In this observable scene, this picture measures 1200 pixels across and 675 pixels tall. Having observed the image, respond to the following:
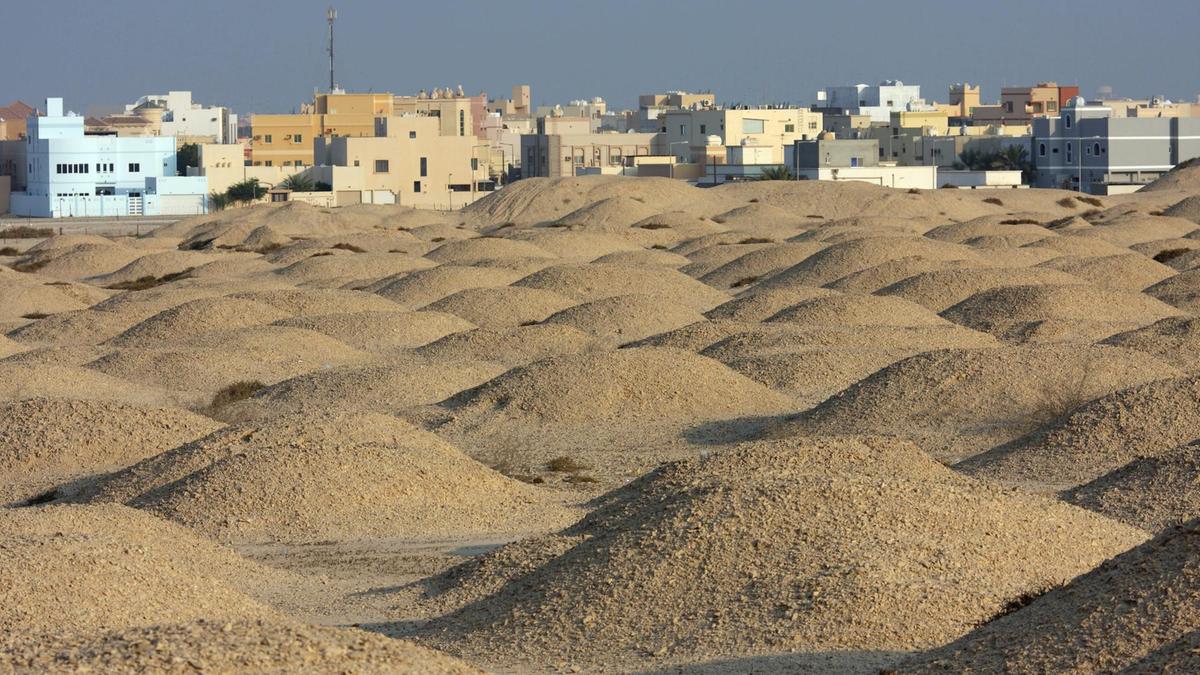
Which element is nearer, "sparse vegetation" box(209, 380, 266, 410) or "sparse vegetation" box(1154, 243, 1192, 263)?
"sparse vegetation" box(209, 380, 266, 410)

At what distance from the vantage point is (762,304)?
3816cm

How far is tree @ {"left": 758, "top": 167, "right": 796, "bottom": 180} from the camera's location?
85875 mm

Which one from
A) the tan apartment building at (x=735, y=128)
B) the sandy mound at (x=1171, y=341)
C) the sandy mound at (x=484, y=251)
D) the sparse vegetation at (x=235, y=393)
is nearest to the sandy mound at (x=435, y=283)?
the sandy mound at (x=484, y=251)

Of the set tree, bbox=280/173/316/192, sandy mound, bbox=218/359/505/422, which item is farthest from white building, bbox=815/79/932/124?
sandy mound, bbox=218/359/505/422

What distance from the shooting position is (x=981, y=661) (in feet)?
36.6

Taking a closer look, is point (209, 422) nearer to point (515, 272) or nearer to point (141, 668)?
point (141, 668)

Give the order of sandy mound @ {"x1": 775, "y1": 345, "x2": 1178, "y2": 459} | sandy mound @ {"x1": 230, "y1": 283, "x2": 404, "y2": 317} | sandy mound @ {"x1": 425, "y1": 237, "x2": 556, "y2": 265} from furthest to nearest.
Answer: sandy mound @ {"x1": 425, "y1": 237, "x2": 556, "y2": 265}
sandy mound @ {"x1": 230, "y1": 283, "x2": 404, "y2": 317}
sandy mound @ {"x1": 775, "y1": 345, "x2": 1178, "y2": 459}

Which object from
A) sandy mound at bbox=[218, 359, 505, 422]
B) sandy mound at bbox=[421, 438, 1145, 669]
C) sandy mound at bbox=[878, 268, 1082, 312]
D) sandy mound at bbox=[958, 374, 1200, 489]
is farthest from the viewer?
sandy mound at bbox=[878, 268, 1082, 312]

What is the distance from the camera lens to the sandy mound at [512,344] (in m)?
32.8

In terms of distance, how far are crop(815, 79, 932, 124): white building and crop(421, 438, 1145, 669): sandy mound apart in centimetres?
12443

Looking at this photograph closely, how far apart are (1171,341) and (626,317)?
10.9 meters

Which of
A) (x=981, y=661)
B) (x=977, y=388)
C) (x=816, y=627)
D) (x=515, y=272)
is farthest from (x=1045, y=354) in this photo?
(x=515, y=272)

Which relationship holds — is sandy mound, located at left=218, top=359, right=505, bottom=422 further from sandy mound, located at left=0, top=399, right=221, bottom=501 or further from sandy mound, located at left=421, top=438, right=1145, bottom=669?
sandy mound, located at left=421, top=438, right=1145, bottom=669

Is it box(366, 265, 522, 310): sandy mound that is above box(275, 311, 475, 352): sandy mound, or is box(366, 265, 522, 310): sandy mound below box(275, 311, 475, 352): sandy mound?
above
